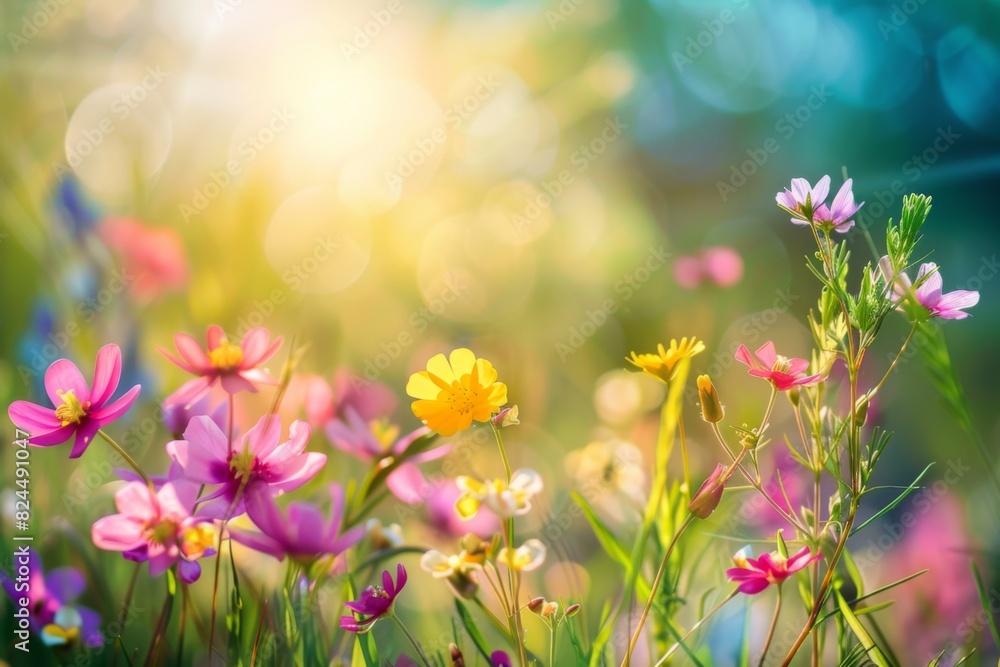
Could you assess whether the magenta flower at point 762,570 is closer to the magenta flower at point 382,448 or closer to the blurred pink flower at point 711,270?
the magenta flower at point 382,448

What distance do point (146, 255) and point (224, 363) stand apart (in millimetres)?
698

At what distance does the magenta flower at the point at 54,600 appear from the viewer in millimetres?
455

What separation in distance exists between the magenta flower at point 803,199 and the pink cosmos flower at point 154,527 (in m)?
0.32

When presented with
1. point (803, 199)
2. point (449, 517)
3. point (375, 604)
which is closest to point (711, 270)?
point (449, 517)

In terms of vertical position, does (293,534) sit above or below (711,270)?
above

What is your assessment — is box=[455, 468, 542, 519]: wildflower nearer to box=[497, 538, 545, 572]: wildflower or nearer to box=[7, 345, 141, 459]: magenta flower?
box=[497, 538, 545, 572]: wildflower

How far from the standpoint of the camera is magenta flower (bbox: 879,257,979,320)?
Result: 1.03ft

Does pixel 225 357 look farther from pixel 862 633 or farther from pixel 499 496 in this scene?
pixel 862 633

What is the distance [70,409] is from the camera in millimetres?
369

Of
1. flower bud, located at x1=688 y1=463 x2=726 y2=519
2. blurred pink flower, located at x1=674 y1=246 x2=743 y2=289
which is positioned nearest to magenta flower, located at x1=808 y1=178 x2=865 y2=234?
flower bud, located at x1=688 y1=463 x2=726 y2=519

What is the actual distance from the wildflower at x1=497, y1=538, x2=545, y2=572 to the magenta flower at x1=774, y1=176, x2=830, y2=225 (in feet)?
0.66

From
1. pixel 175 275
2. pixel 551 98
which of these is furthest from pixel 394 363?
pixel 551 98

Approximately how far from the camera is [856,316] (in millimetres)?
311

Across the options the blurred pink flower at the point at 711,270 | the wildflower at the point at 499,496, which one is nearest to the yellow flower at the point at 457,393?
the wildflower at the point at 499,496
